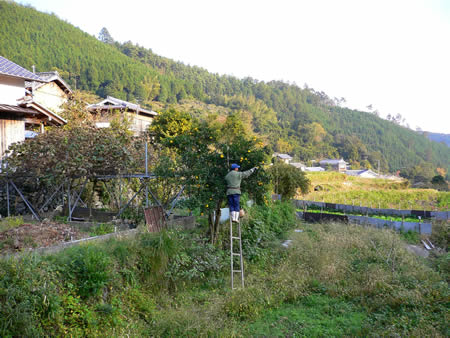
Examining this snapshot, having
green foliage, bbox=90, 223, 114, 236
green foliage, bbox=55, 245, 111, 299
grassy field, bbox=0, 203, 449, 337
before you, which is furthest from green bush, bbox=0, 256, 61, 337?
green foliage, bbox=90, 223, 114, 236

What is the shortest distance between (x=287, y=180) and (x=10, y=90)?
1264 centimetres

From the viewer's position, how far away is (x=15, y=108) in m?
11.2

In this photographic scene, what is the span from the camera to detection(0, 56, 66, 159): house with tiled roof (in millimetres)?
11227

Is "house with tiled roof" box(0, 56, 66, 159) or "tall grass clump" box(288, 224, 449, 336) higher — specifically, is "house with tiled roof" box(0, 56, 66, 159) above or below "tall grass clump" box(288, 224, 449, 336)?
above

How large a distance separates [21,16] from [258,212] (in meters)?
67.1

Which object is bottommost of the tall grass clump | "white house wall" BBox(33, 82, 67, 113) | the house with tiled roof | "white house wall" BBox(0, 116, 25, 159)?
the tall grass clump

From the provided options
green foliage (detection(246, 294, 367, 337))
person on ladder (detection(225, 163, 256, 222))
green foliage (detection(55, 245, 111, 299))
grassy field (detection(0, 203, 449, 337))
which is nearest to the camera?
grassy field (detection(0, 203, 449, 337))

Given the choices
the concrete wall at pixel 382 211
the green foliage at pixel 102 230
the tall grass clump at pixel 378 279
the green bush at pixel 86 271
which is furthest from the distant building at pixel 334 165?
the green bush at pixel 86 271

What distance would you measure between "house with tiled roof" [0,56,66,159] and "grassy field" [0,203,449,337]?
7.83 metres

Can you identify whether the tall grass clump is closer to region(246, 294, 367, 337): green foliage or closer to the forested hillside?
region(246, 294, 367, 337): green foliage

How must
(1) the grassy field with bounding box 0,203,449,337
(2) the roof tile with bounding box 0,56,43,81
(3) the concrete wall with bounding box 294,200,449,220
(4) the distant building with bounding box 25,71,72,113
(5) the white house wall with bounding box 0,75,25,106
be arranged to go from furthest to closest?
(4) the distant building with bounding box 25,71,72,113 < (3) the concrete wall with bounding box 294,200,449,220 < (5) the white house wall with bounding box 0,75,25,106 < (2) the roof tile with bounding box 0,56,43,81 < (1) the grassy field with bounding box 0,203,449,337

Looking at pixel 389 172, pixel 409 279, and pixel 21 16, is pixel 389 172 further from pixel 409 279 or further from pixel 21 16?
pixel 21 16

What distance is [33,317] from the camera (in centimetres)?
384

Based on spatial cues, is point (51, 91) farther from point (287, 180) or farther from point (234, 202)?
point (234, 202)
